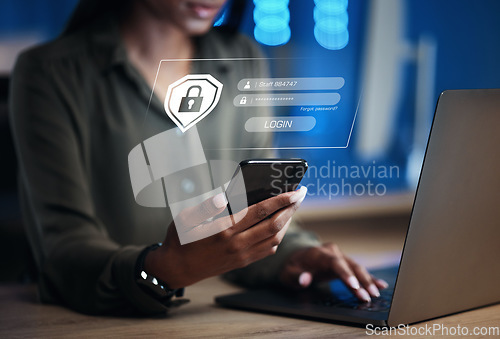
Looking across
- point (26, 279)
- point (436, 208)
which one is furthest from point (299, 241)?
point (26, 279)

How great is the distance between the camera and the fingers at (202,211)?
0.68 meters

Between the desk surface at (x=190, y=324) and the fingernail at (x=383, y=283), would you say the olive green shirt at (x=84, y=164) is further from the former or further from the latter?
the fingernail at (x=383, y=283)

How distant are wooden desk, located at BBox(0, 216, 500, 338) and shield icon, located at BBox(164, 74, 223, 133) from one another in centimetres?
25

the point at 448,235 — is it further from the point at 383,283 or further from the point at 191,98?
the point at 191,98

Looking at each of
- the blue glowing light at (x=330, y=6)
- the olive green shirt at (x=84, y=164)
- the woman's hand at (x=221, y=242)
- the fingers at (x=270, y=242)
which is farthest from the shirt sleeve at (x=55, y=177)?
the blue glowing light at (x=330, y=6)

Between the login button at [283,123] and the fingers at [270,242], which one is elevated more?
the login button at [283,123]

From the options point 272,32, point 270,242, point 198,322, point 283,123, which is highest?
point 272,32

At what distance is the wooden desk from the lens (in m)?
0.70

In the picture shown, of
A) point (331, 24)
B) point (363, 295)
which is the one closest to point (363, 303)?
point (363, 295)

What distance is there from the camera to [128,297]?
31.7 inches

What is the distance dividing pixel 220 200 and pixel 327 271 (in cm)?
30

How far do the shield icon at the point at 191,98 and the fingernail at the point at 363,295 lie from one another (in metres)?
0.31

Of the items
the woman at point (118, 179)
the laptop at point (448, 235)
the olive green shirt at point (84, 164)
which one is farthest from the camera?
the olive green shirt at point (84, 164)

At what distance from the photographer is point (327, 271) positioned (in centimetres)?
91
